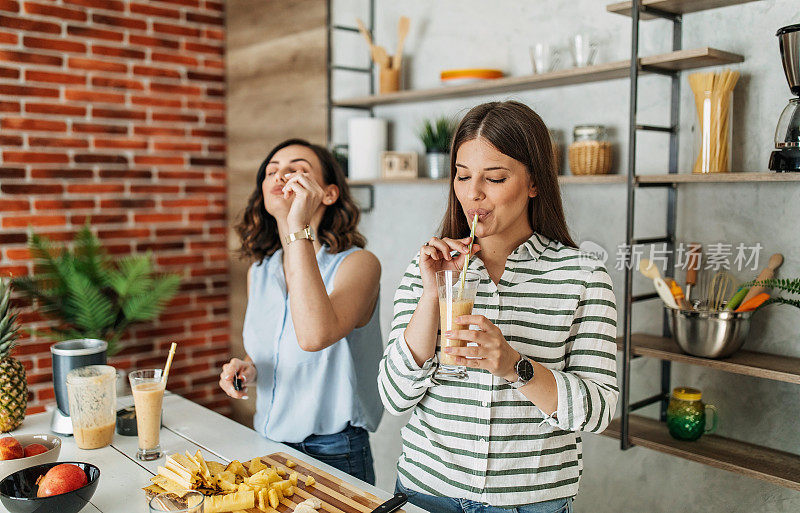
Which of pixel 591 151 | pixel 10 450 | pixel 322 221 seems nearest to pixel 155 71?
pixel 322 221

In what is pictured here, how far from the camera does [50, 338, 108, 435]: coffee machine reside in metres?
1.72

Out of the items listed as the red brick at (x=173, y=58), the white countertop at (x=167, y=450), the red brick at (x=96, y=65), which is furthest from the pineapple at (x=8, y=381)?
the red brick at (x=173, y=58)

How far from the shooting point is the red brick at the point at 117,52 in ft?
11.3

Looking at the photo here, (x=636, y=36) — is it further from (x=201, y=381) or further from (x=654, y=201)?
(x=201, y=381)

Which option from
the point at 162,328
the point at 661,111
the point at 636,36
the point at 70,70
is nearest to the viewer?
the point at 636,36

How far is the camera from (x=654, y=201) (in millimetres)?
2338

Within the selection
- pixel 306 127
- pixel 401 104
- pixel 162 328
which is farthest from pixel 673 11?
pixel 162 328

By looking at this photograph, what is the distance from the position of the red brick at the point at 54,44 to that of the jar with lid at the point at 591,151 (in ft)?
8.01

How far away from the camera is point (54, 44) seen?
3.30 metres

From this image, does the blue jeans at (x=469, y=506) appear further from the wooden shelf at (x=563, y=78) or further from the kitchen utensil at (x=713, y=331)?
the wooden shelf at (x=563, y=78)

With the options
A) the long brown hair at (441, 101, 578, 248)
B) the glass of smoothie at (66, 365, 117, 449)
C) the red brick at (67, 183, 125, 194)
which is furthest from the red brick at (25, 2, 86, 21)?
the long brown hair at (441, 101, 578, 248)

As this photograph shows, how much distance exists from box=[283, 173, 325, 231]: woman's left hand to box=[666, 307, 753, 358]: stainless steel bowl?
1107 millimetres

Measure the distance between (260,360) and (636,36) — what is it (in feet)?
4.66

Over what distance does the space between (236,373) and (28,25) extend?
237 centimetres
